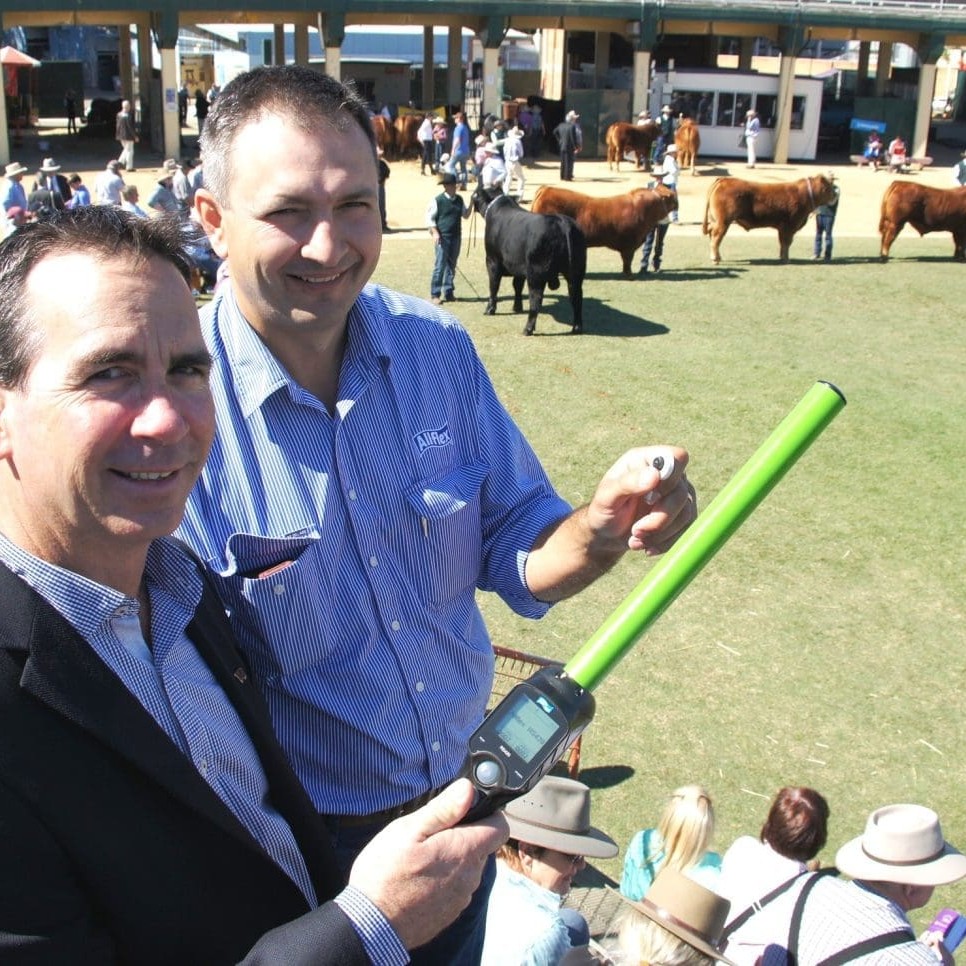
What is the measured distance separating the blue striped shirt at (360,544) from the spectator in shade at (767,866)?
1.87 m

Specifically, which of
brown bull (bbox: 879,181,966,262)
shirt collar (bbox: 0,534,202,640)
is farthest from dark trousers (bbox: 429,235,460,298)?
shirt collar (bbox: 0,534,202,640)

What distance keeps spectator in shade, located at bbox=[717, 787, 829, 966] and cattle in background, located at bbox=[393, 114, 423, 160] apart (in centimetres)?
2857

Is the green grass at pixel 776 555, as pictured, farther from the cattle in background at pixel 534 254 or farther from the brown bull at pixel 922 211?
the brown bull at pixel 922 211

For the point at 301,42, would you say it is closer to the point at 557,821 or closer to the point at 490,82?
the point at 490,82

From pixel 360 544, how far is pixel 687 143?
3042cm

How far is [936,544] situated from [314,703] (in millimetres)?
6848

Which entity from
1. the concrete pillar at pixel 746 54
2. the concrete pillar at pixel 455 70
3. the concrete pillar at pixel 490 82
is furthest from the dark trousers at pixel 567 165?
the concrete pillar at pixel 746 54

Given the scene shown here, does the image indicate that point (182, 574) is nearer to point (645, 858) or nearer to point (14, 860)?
point (14, 860)

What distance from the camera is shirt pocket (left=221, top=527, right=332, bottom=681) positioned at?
222 centimetres

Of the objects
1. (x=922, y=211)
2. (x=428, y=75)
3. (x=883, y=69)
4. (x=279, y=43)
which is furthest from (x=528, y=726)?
(x=883, y=69)

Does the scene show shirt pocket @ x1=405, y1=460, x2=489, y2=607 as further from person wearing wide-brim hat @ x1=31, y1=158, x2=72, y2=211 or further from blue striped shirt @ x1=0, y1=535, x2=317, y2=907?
person wearing wide-brim hat @ x1=31, y1=158, x2=72, y2=211

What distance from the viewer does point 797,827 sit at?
4395mm

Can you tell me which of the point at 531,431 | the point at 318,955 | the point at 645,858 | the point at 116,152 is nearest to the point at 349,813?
the point at 318,955

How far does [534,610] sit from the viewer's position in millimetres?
2689
